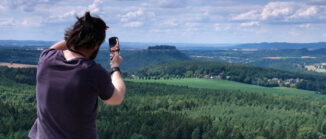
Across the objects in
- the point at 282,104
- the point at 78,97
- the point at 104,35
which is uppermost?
the point at 104,35

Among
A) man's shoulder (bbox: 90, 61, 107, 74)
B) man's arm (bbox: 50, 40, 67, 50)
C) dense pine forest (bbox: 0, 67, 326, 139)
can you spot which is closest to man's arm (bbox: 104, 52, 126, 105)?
man's shoulder (bbox: 90, 61, 107, 74)

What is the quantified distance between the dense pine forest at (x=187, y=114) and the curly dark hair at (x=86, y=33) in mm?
58261

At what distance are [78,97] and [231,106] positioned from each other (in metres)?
120

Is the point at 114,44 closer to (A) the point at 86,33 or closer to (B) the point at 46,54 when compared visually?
(A) the point at 86,33

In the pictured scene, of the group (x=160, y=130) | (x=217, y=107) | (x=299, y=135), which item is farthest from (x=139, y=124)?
(x=217, y=107)

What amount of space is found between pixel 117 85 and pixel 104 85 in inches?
10.1

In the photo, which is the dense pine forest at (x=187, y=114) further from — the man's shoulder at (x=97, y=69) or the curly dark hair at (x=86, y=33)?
Result: the man's shoulder at (x=97, y=69)

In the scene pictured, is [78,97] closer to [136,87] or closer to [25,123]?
[25,123]

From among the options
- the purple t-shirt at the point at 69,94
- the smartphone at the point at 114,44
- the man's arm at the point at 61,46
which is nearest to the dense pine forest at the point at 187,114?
the man's arm at the point at 61,46

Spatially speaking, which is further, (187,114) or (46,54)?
(187,114)

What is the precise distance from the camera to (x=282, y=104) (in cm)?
13438

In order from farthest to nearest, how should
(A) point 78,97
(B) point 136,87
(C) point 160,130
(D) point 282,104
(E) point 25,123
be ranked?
(B) point 136,87 < (D) point 282,104 < (C) point 160,130 < (E) point 25,123 < (A) point 78,97

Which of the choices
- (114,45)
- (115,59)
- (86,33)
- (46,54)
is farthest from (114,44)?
(46,54)

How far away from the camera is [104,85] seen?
6.47 metres
